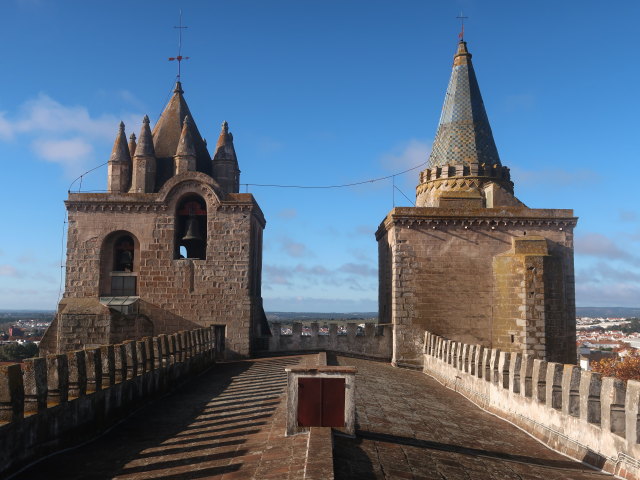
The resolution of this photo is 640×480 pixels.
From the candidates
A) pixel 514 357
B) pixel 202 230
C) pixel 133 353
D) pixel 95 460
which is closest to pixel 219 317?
pixel 202 230

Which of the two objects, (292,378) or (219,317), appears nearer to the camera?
(292,378)

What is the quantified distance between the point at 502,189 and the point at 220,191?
10766 millimetres

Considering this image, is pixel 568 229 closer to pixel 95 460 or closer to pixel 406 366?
pixel 406 366

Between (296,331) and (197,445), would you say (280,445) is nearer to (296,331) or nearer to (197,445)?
(197,445)

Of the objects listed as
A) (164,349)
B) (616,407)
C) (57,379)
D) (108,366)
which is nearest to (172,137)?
(164,349)

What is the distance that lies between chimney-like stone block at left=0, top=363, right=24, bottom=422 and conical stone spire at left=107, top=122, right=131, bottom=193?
16.1 m

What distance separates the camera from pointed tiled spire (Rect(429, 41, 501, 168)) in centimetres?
2483

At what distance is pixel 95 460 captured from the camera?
840 cm

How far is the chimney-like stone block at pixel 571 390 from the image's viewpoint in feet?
33.3

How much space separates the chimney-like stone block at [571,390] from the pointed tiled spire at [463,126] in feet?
50.3

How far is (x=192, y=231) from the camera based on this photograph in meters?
22.1

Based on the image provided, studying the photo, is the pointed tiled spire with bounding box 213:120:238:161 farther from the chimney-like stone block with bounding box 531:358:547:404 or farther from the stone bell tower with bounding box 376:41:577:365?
the chimney-like stone block with bounding box 531:358:547:404

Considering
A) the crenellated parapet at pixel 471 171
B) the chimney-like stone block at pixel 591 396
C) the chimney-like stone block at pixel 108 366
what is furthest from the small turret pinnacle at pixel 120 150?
the chimney-like stone block at pixel 591 396

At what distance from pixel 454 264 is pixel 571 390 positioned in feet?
37.3
